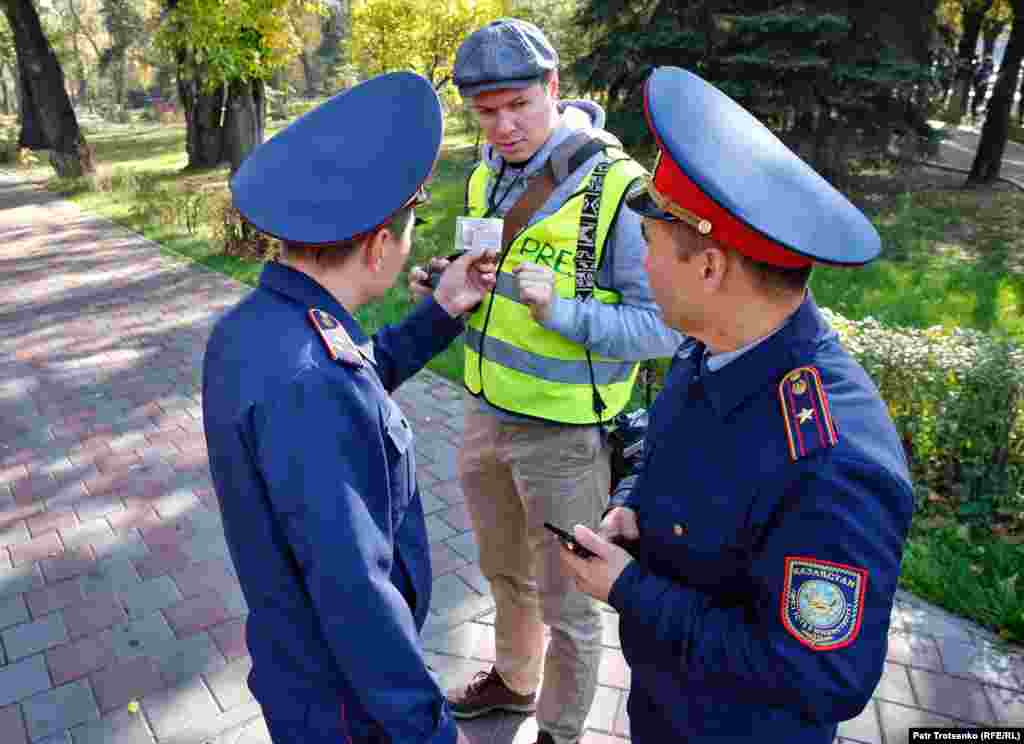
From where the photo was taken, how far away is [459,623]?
332 cm

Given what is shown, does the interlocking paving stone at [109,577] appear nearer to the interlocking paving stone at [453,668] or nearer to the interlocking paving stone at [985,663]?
the interlocking paving stone at [453,668]

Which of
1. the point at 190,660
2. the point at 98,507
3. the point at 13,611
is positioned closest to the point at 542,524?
the point at 190,660

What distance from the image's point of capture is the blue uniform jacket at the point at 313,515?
4.22 feet

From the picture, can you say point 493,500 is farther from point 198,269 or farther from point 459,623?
point 198,269

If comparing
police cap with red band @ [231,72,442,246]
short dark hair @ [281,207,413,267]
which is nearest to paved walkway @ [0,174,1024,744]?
short dark hair @ [281,207,413,267]

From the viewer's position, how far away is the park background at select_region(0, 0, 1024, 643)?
13.1 ft

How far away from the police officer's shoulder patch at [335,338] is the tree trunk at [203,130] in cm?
1958

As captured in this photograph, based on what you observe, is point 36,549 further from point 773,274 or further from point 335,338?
point 773,274

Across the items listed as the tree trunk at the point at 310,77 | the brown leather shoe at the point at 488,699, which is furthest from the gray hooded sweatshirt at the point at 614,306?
the tree trunk at the point at 310,77

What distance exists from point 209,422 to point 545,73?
147 centimetres

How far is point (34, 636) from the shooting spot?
3193 millimetres

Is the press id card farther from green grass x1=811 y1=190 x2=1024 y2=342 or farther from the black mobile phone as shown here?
green grass x1=811 y1=190 x2=1024 y2=342

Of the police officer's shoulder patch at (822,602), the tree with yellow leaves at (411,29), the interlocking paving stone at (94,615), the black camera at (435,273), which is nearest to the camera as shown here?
the police officer's shoulder patch at (822,602)

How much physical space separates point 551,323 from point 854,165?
37.0 ft
